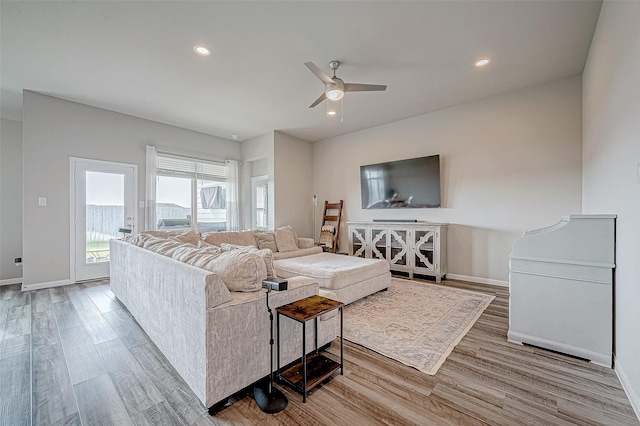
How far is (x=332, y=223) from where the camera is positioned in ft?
19.9

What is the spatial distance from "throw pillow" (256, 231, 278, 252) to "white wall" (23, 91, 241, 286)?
9.50ft

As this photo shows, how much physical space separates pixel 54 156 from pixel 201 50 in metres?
3.28

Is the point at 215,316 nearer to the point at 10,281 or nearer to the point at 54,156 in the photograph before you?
the point at 54,156

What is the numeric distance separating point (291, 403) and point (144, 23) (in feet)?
11.3

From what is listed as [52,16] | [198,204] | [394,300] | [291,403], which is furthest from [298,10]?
[198,204]

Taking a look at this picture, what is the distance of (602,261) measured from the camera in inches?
75.9

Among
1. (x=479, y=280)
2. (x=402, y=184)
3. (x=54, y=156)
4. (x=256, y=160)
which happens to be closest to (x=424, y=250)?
(x=479, y=280)

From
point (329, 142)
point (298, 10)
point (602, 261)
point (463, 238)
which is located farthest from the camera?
point (329, 142)

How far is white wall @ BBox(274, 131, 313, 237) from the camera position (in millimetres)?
5684

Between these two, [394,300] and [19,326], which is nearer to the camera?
[19,326]

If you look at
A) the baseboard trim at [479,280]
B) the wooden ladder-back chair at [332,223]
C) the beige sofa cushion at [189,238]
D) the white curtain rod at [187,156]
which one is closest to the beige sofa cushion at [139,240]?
the beige sofa cushion at [189,238]

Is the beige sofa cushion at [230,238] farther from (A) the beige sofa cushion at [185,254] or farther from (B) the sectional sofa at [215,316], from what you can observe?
(A) the beige sofa cushion at [185,254]

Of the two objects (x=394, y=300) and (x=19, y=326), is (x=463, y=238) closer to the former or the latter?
(x=394, y=300)

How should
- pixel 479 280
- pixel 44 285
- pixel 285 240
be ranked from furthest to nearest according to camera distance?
pixel 285 240 → pixel 479 280 → pixel 44 285
